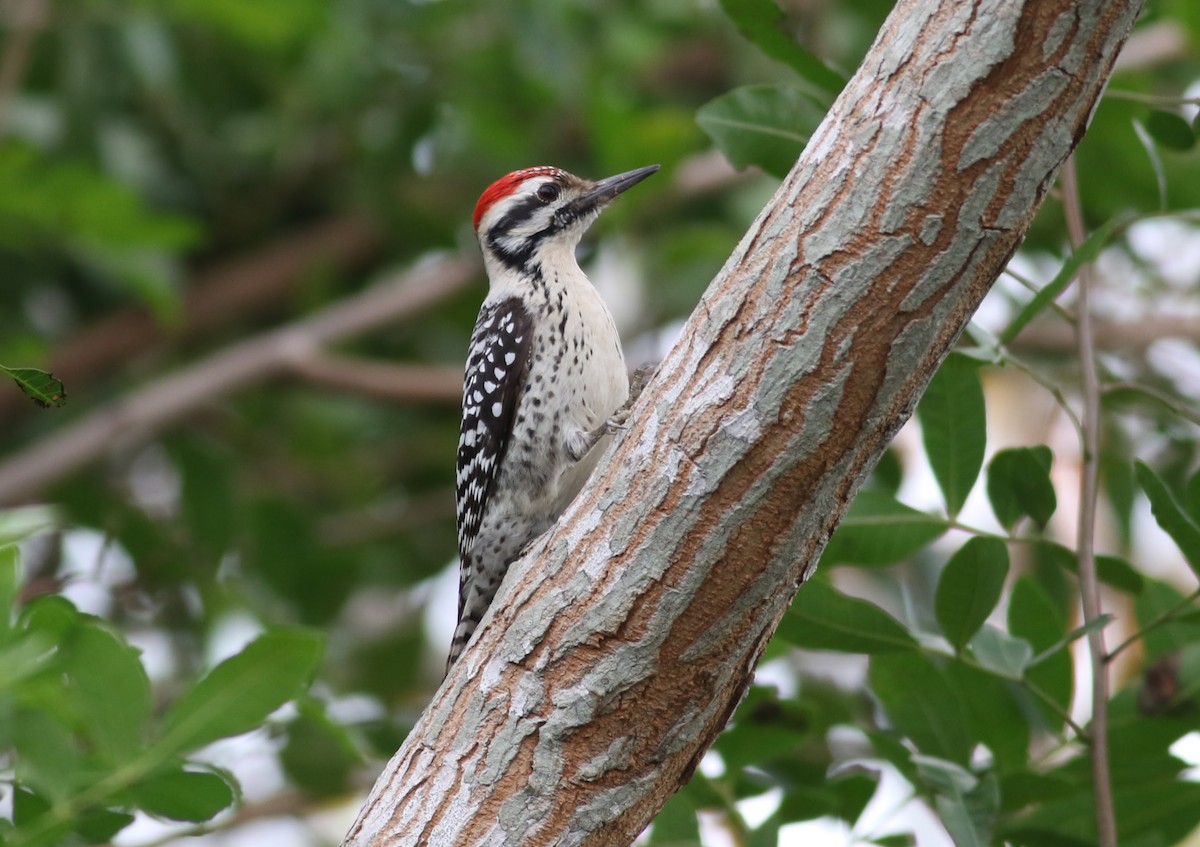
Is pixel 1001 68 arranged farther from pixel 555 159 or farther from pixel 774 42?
pixel 555 159

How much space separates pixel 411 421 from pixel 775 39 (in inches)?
143

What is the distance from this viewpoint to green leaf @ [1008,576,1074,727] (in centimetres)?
293

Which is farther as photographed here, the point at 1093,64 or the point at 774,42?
the point at 774,42

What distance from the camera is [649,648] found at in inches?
94.2

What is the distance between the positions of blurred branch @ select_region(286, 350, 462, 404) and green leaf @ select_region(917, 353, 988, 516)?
111 inches

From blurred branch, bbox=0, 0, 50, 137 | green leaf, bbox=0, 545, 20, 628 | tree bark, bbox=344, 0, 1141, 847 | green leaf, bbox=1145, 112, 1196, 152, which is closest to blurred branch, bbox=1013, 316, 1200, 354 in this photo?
green leaf, bbox=1145, 112, 1196, 152

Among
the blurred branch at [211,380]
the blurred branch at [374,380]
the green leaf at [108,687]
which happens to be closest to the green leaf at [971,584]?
the green leaf at [108,687]

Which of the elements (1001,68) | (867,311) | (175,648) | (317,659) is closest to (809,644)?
(867,311)

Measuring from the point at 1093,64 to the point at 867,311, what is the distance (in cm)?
51

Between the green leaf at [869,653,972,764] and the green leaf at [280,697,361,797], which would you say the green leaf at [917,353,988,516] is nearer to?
the green leaf at [869,653,972,764]

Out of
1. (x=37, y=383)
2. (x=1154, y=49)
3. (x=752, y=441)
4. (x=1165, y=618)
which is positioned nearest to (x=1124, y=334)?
(x=1154, y=49)

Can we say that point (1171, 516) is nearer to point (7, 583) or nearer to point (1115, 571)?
point (1115, 571)

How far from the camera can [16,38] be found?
5188 millimetres

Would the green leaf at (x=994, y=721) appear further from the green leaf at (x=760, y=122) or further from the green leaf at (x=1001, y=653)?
the green leaf at (x=760, y=122)
